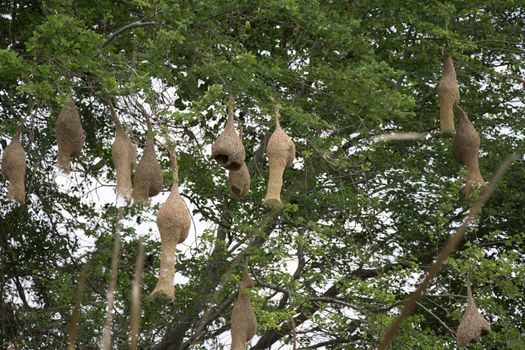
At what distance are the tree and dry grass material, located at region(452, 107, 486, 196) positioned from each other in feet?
2.99

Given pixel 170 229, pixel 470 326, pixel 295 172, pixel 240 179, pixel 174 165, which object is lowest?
pixel 174 165

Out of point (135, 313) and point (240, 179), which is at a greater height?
point (240, 179)

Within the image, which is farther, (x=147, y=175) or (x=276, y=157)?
(x=276, y=157)

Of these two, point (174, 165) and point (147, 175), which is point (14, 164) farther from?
point (174, 165)

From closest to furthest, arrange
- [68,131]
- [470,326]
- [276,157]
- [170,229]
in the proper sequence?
[170,229] → [276,157] → [68,131] → [470,326]

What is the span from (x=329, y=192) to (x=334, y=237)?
0.45 meters

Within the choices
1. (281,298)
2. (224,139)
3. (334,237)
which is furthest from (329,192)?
(224,139)

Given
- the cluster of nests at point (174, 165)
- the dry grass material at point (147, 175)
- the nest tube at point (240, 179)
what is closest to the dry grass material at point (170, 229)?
the cluster of nests at point (174, 165)

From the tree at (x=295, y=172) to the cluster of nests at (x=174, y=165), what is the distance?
92 cm

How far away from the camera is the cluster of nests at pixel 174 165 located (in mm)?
4348

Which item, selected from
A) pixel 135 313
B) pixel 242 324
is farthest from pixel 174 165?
pixel 135 313

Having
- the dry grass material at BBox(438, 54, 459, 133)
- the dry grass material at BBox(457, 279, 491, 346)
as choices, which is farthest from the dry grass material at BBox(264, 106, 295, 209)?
the dry grass material at BBox(457, 279, 491, 346)

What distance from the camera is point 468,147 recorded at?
6266mm

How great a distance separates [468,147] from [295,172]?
136 inches
